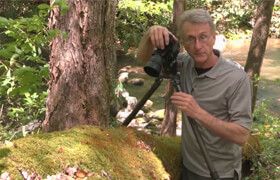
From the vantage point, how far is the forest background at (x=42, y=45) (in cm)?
178

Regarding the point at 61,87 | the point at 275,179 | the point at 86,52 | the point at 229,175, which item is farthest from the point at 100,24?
the point at 275,179

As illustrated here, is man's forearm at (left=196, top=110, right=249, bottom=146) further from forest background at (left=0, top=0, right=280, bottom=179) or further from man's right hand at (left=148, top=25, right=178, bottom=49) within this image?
forest background at (left=0, top=0, right=280, bottom=179)

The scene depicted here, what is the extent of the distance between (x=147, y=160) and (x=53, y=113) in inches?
36.6

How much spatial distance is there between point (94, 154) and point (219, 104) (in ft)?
2.98

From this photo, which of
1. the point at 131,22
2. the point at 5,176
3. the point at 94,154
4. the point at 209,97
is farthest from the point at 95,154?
the point at 131,22

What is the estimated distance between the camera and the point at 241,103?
5.85 ft

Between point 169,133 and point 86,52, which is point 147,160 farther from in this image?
point 169,133

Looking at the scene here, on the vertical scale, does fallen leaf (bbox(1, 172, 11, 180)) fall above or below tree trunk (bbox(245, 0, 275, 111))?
below

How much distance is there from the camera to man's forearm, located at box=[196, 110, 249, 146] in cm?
170

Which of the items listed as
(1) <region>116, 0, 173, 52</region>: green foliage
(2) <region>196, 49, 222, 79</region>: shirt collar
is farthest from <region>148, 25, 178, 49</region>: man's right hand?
(1) <region>116, 0, 173, 52</region>: green foliage

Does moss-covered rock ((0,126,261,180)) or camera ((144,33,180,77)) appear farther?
camera ((144,33,180,77))

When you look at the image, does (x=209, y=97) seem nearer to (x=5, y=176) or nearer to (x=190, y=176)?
(x=190, y=176)

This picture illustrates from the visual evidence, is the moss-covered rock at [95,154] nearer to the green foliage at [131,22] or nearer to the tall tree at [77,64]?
the tall tree at [77,64]

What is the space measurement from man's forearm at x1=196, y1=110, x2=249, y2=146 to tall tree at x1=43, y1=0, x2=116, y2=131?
101 centimetres
